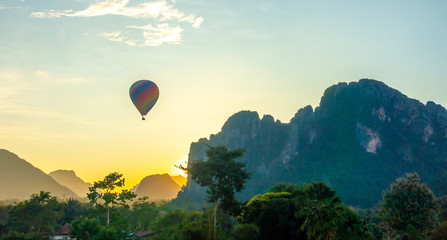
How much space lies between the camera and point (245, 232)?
41.0 m

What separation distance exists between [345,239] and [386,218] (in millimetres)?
22742

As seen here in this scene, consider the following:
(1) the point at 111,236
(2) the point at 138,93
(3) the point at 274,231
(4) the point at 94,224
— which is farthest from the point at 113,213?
(3) the point at 274,231

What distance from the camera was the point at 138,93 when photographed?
2044 inches

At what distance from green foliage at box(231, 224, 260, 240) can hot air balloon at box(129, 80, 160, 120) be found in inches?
890

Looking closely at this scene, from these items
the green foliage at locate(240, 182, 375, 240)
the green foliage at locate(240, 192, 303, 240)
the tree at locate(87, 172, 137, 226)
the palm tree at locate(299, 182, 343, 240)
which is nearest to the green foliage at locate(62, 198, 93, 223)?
the tree at locate(87, 172, 137, 226)

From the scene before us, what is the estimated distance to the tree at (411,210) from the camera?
54062mm

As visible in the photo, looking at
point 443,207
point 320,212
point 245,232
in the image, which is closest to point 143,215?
point 245,232

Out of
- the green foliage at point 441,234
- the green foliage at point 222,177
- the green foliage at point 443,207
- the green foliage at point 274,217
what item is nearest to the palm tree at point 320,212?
the green foliage at point 274,217

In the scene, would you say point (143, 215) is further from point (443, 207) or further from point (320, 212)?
point (443, 207)

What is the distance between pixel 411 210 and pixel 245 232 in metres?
29.5

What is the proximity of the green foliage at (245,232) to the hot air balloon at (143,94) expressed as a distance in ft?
74.2

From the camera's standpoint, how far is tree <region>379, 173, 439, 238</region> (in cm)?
5406

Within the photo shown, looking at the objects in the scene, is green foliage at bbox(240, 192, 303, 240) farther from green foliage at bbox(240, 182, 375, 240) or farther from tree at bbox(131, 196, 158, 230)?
tree at bbox(131, 196, 158, 230)

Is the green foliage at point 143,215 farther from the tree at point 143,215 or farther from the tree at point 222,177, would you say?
the tree at point 222,177
